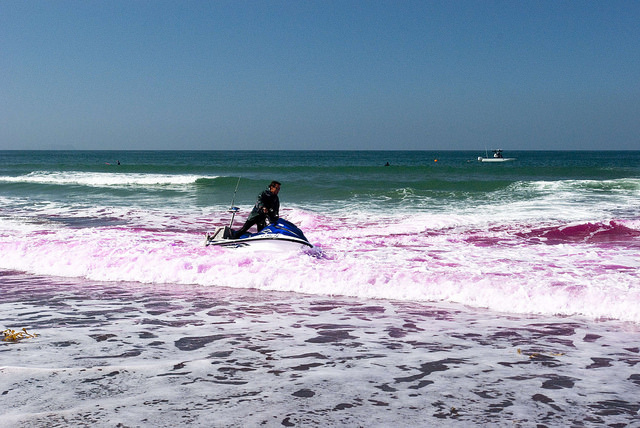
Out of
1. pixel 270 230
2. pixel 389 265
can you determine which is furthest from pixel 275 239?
pixel 389 265

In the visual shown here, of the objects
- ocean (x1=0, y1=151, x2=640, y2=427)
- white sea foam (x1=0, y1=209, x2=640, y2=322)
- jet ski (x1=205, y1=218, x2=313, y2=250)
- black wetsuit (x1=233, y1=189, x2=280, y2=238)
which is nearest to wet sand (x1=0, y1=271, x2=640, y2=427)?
ocean (x1=0, y1=151, x2=640, y2=427)

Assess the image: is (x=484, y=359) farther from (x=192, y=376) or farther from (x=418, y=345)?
(x=192, y=376)

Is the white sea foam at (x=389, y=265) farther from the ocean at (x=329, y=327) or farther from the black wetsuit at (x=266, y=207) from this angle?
the black wetsuit at (x=266, y=207)

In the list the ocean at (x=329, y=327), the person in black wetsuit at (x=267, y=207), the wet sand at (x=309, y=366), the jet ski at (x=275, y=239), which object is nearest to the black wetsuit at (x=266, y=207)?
the person in black wetsuit at (x=267, y=207)

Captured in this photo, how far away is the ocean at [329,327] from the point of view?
4.47 metres

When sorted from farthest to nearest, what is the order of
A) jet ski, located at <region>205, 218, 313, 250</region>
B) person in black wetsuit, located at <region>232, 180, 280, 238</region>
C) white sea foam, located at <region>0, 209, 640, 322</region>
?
person in black wetsuit, located at <region>232, 180, 280, 238</region>, jet ski, located at <region>205, 218, 313, 250</region>, white sea foam, located at <region>0, 209, 640, 322</region>

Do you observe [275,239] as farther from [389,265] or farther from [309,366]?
[309,366]

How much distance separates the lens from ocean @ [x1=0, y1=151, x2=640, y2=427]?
4473 mm

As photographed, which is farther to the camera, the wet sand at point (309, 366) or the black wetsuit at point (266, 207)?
the black wetsuit at point (266, 207)

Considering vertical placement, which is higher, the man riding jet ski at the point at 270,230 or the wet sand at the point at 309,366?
the man riding jet ski at the point at 270,230

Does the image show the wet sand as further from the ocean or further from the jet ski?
the jet ski

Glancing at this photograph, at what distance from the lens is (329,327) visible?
7.13 meters

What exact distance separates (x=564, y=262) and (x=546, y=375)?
6.41 metres

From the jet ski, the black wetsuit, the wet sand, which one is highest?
the black wetsuit
